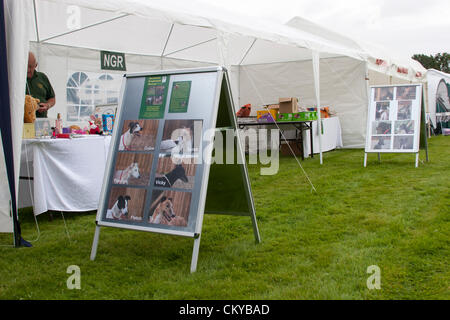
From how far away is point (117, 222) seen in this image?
322cm

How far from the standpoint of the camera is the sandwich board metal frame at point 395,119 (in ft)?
24.3

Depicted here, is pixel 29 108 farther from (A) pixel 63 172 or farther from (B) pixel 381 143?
(B) pixel 381 143

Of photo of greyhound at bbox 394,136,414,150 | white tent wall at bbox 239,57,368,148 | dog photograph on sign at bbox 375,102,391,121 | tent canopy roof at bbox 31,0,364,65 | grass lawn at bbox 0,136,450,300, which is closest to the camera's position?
grass lawn at bbox 0,136,450,300

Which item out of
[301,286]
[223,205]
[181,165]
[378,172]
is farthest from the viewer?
[378,172]

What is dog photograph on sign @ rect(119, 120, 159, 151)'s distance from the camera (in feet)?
10.7

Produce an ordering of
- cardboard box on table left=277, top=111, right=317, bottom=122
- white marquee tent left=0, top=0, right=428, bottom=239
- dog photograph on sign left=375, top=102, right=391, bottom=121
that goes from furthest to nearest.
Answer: cardboard box on table left=277, top=111, right=317, bottom=122 → dog photograph on sign left=375, top=102, right=391, bottom=121 → white marquee tent left=0, top=0, right=428, bottom=239

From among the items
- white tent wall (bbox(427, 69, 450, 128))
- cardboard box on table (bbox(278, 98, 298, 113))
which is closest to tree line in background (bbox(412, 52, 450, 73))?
white tent wall (bbox(427, 69, 450, 128))

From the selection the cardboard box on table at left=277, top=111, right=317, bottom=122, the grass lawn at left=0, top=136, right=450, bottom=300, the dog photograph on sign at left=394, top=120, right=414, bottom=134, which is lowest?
the grass lawn at left=0, top=136, right=450, bottom=300

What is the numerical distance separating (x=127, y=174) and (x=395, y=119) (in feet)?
18.4

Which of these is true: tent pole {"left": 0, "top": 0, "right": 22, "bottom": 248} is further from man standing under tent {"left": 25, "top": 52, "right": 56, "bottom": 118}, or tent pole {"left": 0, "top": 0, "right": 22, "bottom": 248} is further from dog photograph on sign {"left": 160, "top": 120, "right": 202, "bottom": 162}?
man standing under tent {"left": 25, "top": 52, "right": 56, "bottom": 118}

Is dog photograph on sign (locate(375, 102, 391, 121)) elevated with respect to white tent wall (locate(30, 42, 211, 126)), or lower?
lower
